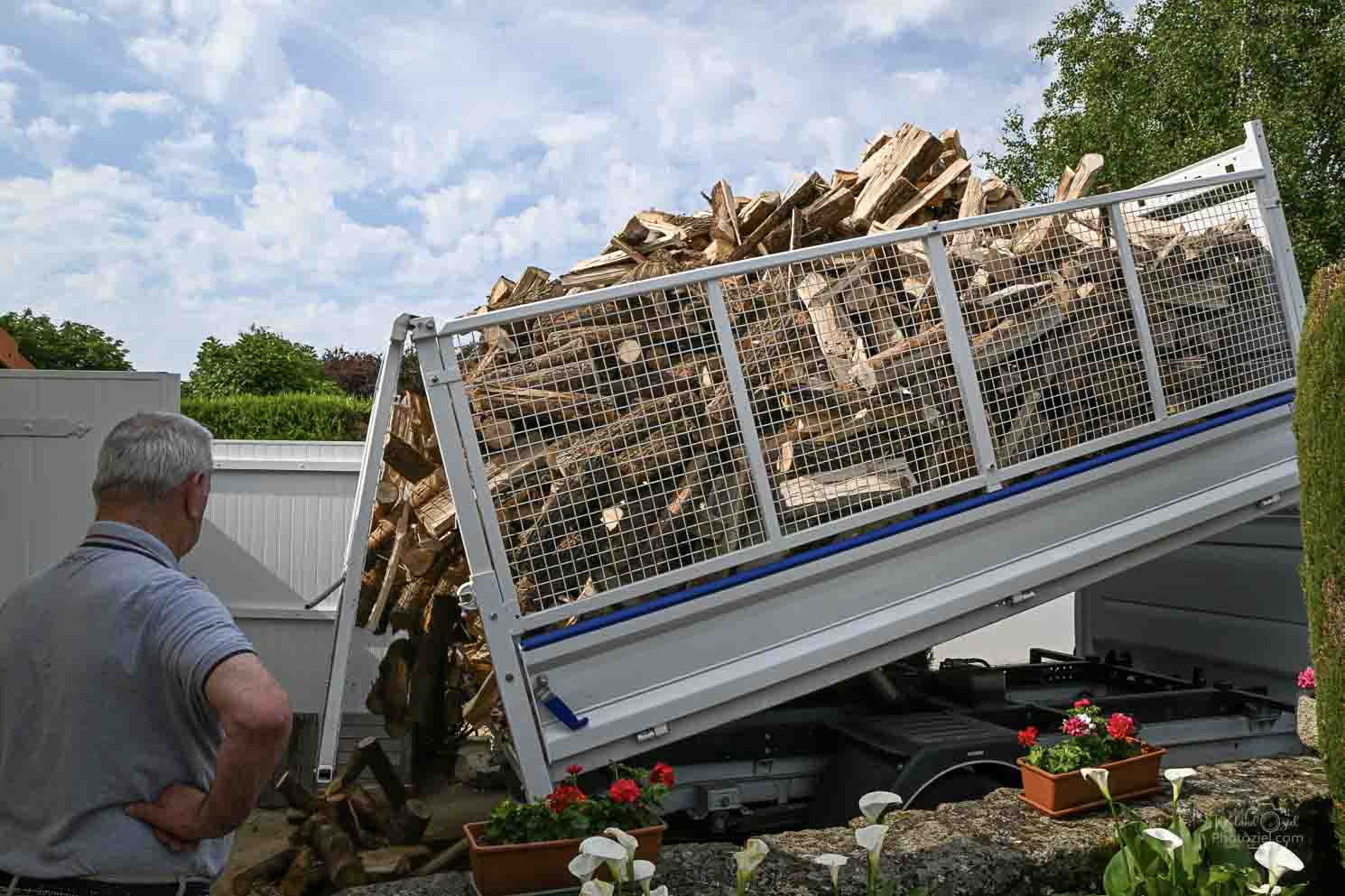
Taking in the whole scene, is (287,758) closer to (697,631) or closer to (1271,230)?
(697,631)

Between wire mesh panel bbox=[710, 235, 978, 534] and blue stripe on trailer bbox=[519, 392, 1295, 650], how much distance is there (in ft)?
0.33

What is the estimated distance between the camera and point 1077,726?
12.9 ft

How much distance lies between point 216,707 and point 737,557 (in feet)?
6.90

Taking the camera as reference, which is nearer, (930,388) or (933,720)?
(930,388)

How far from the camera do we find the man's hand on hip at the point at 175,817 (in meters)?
2.02

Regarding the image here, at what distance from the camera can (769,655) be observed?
12.7ft

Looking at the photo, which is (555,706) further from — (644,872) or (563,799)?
(644,872)

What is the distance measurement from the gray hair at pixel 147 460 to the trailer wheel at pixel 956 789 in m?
2.83

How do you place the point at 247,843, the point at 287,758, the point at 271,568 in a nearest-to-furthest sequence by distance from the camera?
the point at 247,843
the point at 287,758
the point at 271,568

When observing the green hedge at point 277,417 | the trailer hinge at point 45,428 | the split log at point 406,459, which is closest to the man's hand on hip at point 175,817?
the trailer hinge at point 45,428

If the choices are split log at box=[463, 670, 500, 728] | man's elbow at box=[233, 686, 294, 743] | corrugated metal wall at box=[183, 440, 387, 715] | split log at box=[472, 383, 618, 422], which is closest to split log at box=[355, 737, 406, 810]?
split log at box=[463, 670, 500, 728]

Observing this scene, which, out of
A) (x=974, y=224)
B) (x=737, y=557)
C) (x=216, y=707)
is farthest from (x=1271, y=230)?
(x=216, y=707)

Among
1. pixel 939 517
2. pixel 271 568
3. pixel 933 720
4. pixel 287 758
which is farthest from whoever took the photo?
pixel 271 568

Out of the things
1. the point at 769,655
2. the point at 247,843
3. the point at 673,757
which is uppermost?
the point at 769,655
